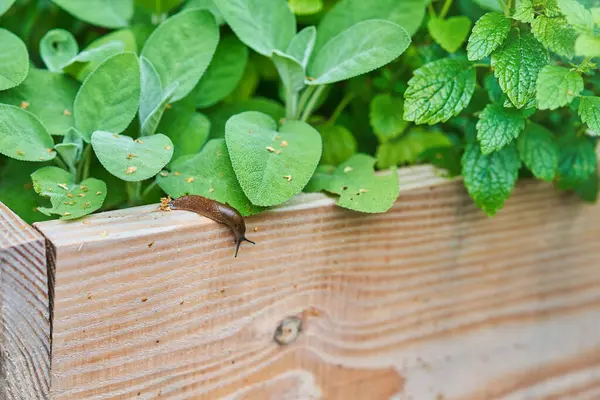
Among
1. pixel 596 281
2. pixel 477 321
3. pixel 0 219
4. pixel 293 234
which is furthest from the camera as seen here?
pixel 596 281

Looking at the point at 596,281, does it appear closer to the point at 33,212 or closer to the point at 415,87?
the point at 415,87

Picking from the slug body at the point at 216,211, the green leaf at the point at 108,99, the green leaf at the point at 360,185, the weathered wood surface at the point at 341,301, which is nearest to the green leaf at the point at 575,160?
the weathered wood surface at the point at 341,301

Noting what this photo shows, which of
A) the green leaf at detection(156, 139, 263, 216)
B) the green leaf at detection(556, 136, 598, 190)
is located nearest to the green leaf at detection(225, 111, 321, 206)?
the green leaf at detection(156, 139, 263, 216)

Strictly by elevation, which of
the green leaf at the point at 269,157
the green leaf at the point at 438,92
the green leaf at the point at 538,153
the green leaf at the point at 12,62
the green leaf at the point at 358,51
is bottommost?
the green leaf at the point at 538,153

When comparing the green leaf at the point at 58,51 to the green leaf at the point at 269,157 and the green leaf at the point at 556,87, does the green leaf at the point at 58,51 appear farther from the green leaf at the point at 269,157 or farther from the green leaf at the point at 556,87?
the green leaf at the point at 556,87

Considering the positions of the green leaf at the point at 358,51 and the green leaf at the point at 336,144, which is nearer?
the green leaf at the point at 358,51

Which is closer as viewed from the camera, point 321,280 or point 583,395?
point 321,280

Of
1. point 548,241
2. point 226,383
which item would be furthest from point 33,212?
point 548,241
